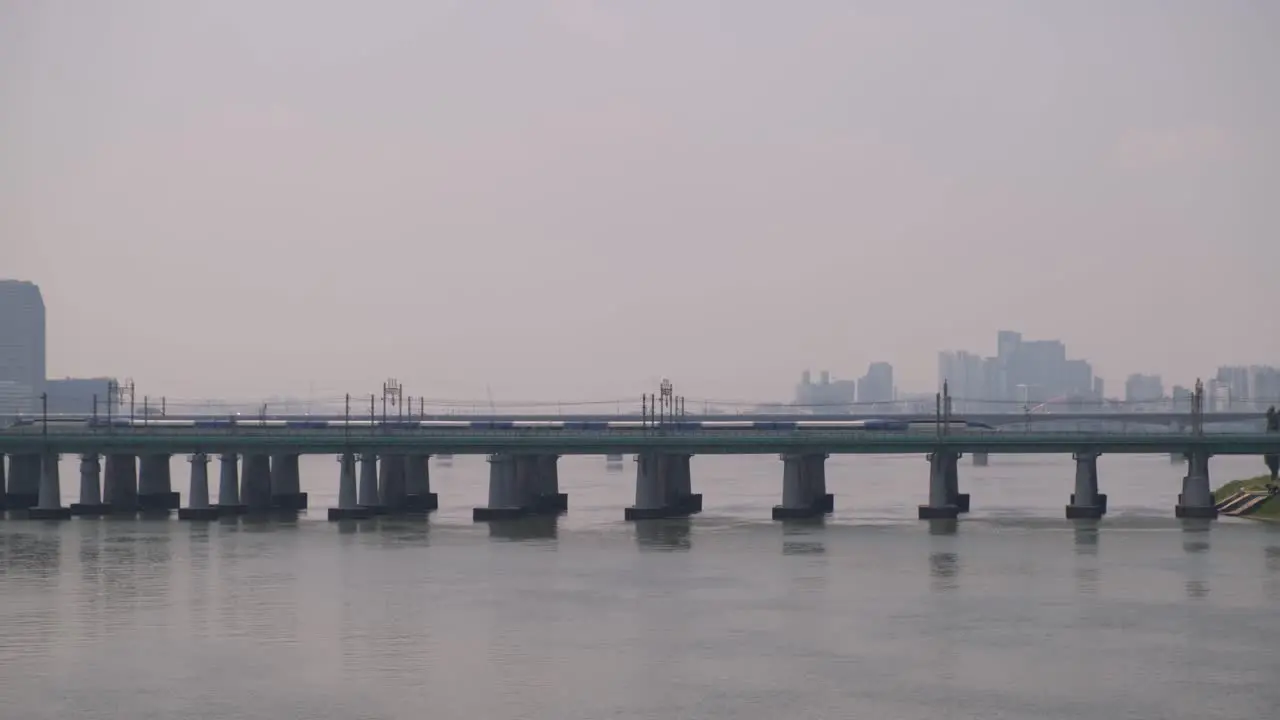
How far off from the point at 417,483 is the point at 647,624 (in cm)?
8219

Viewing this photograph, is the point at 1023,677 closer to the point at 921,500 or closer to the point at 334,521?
the point at 334,521

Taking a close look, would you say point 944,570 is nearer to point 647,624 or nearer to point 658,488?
point 647,624

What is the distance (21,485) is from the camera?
162 meters

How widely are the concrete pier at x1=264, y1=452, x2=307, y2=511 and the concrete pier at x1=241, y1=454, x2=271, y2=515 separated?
141 centimetres

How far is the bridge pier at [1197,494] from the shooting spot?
136000 millimetres

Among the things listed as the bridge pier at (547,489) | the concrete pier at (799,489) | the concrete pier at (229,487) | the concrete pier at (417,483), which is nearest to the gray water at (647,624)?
the concrete pier at (799,489)

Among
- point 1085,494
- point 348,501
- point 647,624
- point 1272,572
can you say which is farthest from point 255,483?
point 1272,572

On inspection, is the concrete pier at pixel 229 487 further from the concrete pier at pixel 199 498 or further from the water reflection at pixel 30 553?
the water reflection at pixel 30 553

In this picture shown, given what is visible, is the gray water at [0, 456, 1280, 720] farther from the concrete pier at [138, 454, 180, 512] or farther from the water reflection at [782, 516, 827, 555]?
the concrete pier at [138, 454, 180, 512]

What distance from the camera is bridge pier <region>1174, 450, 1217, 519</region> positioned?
5354 inches

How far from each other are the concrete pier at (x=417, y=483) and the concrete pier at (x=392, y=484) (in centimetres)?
323

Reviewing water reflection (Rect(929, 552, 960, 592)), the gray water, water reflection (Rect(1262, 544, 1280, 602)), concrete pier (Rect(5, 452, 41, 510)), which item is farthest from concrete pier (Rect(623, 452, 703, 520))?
concrete pier (Rect(5, 452, 41, 510))

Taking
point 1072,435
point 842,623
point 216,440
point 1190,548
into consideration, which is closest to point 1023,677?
point 842,623

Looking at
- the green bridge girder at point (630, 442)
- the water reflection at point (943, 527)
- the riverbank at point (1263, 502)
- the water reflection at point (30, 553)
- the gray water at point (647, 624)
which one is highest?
the green bridge girder at point (630, 442)
